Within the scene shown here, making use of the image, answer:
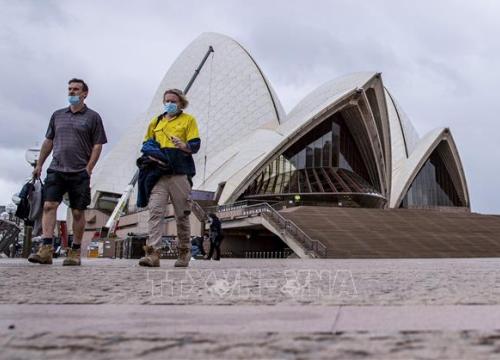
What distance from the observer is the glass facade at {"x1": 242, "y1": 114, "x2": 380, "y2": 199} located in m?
31.9

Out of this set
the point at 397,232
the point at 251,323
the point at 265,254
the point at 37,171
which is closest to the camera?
the point at 251,323

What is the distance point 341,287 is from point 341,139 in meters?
35.0

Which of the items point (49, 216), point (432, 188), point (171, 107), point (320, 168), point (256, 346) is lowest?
point (256, 346)

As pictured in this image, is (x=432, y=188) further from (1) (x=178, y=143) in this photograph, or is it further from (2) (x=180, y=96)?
(1) (x=178, y=143)

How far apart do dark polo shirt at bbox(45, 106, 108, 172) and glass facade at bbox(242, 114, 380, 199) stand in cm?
2669

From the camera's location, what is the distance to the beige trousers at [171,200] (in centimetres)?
443

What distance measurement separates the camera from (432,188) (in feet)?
143

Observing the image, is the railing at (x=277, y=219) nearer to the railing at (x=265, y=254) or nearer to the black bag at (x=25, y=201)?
the railing at (x=265, y=254)

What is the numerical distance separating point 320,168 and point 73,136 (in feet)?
103

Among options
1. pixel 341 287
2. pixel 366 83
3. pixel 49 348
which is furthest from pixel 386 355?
pixel 366 83

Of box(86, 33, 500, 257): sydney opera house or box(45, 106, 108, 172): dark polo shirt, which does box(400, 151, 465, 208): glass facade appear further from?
box(45, 106, 108, 172): dark polo shirt

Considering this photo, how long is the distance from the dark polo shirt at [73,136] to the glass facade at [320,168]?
87.6 feet

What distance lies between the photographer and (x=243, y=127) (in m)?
37.6

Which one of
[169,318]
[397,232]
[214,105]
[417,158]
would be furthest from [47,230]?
[417,158]
